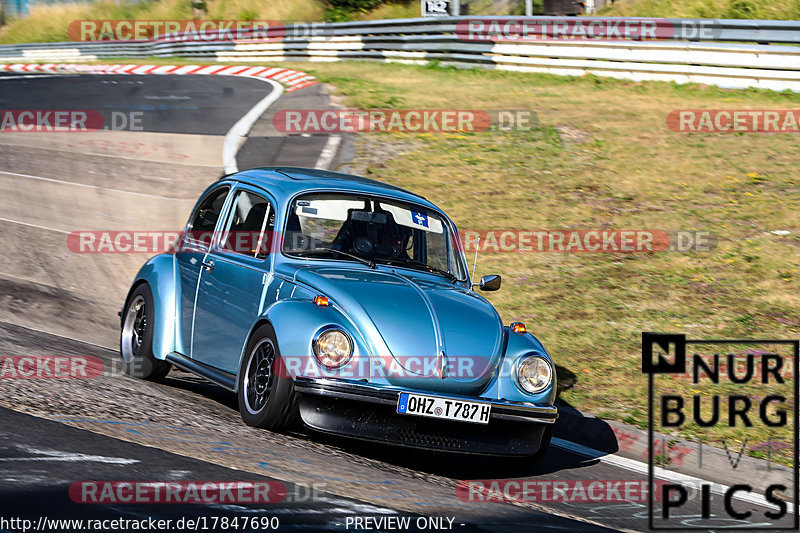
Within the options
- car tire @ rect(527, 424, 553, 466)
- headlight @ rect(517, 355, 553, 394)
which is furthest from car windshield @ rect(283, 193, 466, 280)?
car tire @ rect(527, 424, 553, 466)

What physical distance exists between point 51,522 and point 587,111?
53.8 feet

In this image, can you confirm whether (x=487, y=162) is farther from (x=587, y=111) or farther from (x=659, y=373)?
(x=659, y=373)

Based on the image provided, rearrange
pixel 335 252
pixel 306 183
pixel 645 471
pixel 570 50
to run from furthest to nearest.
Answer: pixel 570 50 < pixel 306 183 < pixel 335 252 < pixel 645 471

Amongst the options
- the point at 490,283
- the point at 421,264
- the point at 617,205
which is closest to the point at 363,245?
the point at 421,264

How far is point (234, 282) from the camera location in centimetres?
712

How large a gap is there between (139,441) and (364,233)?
95.2 inches

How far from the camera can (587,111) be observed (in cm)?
1902

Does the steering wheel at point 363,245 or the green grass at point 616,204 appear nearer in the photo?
the steering wheel at point 363,245

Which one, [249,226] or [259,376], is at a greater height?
[249,226]

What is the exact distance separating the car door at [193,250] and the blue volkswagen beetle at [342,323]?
2 centimetres

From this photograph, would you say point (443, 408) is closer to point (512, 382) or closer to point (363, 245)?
point (512, 382)

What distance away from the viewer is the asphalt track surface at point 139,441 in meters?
4.64

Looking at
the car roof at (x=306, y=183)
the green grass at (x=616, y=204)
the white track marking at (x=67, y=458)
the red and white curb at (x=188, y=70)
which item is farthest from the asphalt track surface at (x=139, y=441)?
the red and white curb at (x=188, y=70)

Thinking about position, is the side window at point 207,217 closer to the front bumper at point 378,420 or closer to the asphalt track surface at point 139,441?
the asphalt track surface at point 139,441
